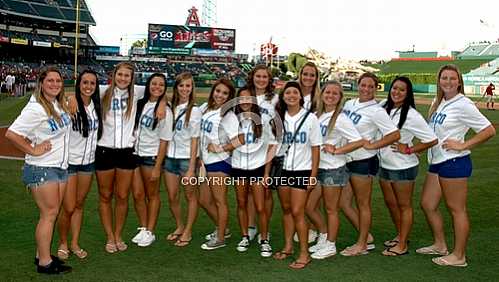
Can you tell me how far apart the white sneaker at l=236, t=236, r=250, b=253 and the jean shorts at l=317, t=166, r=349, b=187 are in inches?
40.6

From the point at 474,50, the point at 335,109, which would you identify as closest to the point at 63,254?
the point at 335,109

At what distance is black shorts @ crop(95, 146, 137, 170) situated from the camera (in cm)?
515

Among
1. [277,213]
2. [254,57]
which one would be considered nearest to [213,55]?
[254,57]

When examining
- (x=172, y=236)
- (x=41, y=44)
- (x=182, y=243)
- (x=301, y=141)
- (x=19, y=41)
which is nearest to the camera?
(x=301, y=141)

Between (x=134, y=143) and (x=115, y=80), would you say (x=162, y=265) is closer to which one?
Result: (x=134, y=143)

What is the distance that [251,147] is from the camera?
527cm

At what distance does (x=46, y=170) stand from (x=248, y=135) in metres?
1.88

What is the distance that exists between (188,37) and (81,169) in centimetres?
6380

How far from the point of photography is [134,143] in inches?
210

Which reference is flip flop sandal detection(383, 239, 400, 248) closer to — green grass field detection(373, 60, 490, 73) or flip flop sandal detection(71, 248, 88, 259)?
flip flop sandal detection(71, 248, 88, 259)

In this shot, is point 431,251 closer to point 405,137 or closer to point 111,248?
point 405,137

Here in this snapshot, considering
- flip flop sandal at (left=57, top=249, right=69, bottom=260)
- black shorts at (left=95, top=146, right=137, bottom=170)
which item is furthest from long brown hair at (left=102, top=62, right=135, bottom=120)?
flip flop sandal at (left=57, top=249, right=69, bottom=260)

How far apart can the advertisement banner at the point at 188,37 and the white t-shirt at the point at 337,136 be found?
63229 mm

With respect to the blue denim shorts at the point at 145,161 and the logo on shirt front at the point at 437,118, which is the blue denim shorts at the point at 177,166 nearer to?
the blue denim shorts at the point at 145,161
